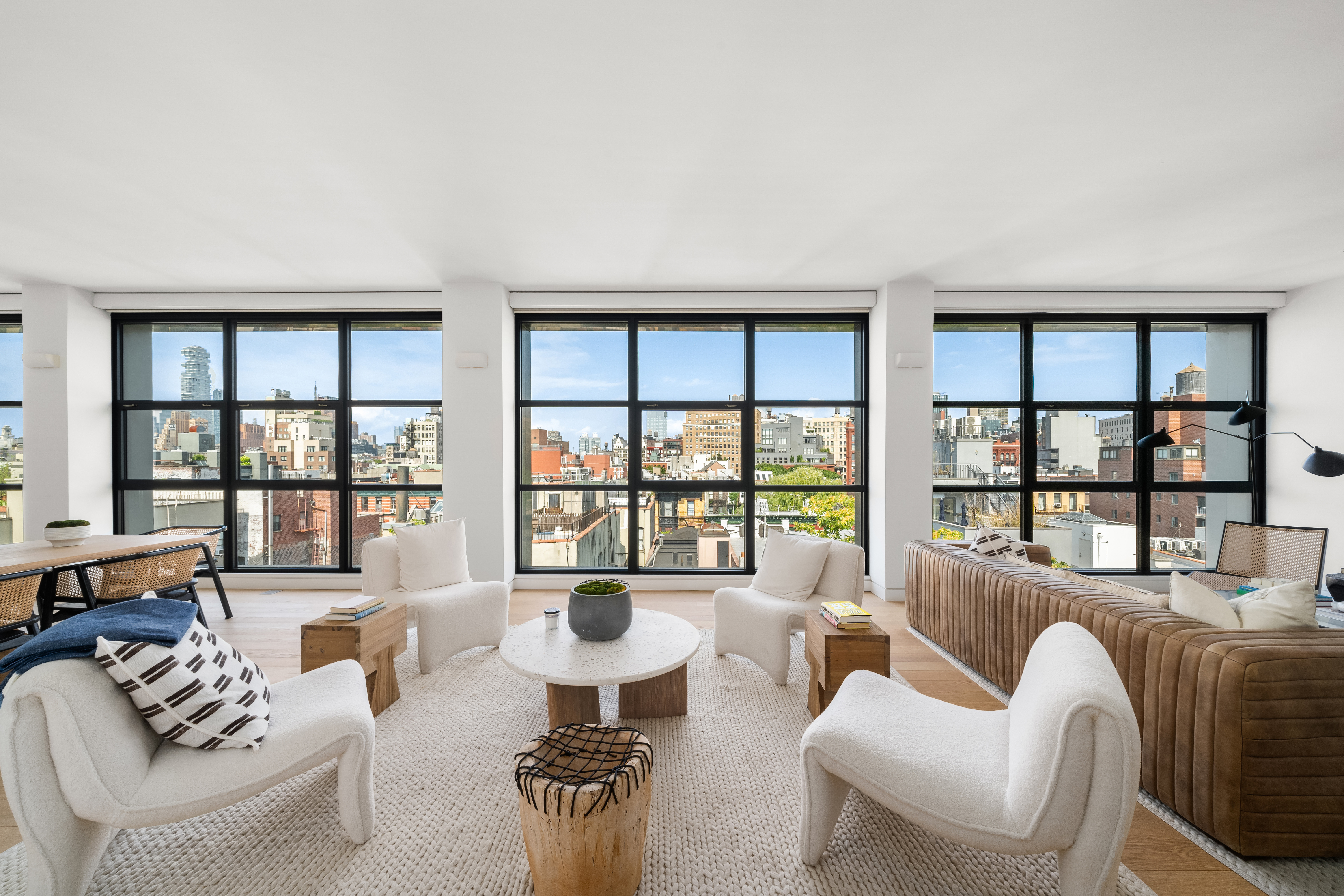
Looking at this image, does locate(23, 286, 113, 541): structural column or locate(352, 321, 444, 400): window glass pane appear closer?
locate(23, 286, 113, 541): structural column

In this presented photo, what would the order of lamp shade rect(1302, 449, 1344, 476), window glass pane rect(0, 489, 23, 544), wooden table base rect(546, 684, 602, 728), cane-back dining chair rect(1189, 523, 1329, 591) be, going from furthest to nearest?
window glass pane rect(0, 489, 23, 544), cane-back dining chair rect(1189, 523, 1329, 591), lamp shade rect(1302, 449, 1344, 476), wooden table base rect(546, 684, 602, 728)

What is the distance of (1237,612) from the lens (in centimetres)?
196

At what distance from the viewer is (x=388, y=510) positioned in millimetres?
5023

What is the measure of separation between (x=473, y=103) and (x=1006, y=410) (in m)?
5.04

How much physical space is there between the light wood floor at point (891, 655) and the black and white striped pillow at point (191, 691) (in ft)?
3.15

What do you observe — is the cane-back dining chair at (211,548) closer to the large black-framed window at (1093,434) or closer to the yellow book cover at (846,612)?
the yellow book cover at (846,612)

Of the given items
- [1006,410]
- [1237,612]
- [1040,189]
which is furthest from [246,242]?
[1006,410]

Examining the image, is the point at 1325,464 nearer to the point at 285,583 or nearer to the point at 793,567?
the point at 793,567

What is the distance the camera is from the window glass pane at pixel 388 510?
4.99 meters

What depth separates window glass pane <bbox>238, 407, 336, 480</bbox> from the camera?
4.98 meters

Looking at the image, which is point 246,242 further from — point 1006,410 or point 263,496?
point 1006,410

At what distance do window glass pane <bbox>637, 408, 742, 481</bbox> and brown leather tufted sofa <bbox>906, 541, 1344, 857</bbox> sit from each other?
3.21 m

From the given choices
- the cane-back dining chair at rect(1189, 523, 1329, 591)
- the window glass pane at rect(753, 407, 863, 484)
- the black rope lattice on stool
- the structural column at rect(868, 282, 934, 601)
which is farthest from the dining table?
the cane-back dining chair at rect(1189, 523, 1329, 591)

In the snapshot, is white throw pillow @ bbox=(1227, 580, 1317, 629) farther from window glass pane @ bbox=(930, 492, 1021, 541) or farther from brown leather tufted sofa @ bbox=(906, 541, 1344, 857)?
window glass pane @ bbox=(930, 492, 1021, 541)
